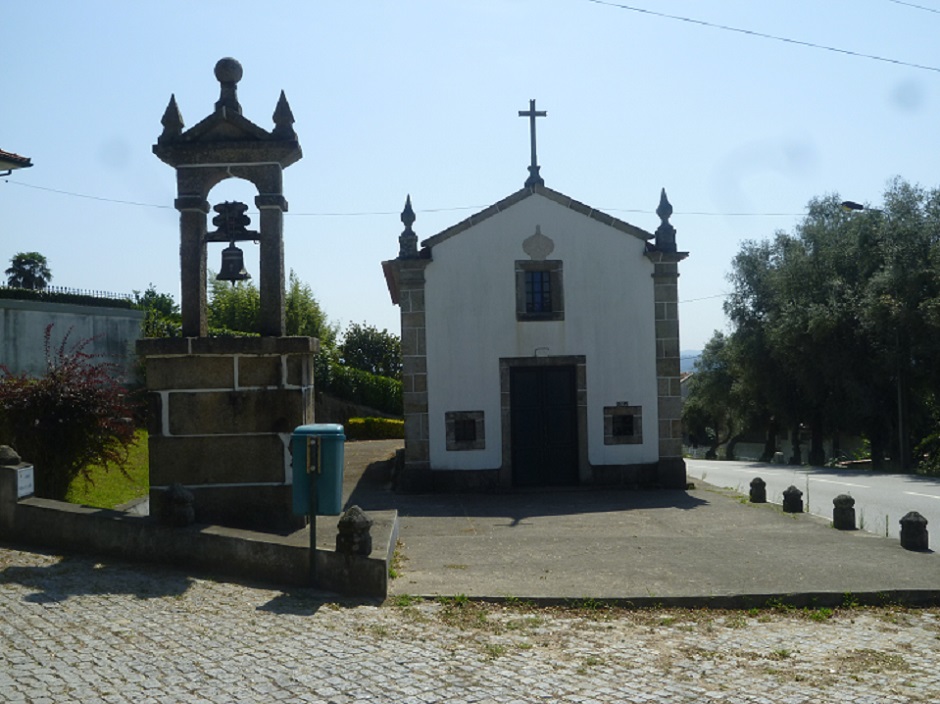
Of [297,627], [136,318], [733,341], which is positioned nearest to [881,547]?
[297,627]

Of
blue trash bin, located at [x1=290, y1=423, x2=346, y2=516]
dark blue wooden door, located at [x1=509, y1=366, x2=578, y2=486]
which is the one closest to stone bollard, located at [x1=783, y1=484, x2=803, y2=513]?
dark blue wooden door, located at [x1=509, y1=366, x2=578, y2=486]

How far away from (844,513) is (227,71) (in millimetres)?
8519

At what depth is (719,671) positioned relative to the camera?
546 cm

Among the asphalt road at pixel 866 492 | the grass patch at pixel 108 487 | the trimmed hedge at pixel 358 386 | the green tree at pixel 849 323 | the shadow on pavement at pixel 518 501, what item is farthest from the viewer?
the trimmed hedge at pixel 358 386

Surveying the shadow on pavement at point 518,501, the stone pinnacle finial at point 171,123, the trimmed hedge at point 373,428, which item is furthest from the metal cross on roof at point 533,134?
the trimmed hedge at point 373,428

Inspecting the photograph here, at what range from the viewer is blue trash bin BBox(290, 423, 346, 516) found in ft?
23.9

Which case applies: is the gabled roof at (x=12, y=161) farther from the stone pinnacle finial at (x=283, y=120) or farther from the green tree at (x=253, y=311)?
the green tree at (x=253, y=311)

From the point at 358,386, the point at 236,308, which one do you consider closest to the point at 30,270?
the point at 236,308

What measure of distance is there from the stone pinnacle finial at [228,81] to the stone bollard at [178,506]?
152 inches

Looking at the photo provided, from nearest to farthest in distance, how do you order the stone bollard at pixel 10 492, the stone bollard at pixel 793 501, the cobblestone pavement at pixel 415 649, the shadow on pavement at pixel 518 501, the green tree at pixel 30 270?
the cobblestone pavement at pixel 415 649, the stone bollard at pixel 10 492, the stone bollard at pixel 793 501, the shadow on pavement at pixel 518 501, the green tree at pixel 30 270

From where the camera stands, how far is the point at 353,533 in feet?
23.4

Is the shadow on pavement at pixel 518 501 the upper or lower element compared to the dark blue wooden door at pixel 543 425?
lower

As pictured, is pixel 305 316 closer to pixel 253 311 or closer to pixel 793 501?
pixel 253 311

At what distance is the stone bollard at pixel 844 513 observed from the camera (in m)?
10.7
